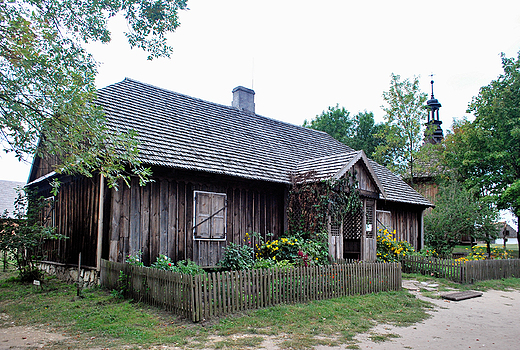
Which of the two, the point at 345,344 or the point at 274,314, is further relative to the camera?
the point at 274,314

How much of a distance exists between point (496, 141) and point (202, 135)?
20010 millimetres

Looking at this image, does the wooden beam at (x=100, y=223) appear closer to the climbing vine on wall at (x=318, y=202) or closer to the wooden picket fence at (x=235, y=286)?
the wooden picket fence at (x=235, y=286)

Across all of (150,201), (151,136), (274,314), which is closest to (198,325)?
(274,314)

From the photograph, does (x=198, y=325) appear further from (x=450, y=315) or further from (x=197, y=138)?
(x=197, y=138)

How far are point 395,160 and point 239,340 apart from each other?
78.6 feet

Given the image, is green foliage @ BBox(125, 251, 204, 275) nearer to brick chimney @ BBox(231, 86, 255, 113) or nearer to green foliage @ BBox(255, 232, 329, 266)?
green foliage @ BBox(255, 232, 329, 266)

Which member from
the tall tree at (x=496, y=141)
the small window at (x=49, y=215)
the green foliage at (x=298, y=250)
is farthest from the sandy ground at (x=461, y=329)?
the tall tree at (x=496, y=141)

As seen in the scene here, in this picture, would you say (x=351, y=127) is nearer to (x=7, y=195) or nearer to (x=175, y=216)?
(x=7, y=195)

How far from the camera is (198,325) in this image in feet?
23.6

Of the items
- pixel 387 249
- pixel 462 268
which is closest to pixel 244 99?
pixel 387 249

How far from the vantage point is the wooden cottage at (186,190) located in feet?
35.8

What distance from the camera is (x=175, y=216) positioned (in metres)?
11.6

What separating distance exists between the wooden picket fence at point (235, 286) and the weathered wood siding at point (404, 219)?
7950 mm

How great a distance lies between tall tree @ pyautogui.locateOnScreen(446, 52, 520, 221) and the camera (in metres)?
24.4
